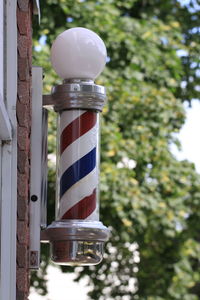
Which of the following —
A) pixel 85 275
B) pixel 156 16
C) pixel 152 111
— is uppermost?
pixel 156 16

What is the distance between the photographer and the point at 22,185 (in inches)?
147

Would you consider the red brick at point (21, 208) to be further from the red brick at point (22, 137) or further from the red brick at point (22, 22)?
the red brick at point (22, 22)

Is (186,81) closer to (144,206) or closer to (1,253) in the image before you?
(144,206)

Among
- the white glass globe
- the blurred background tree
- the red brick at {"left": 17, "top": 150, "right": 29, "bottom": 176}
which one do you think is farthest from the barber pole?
the blurred background tree

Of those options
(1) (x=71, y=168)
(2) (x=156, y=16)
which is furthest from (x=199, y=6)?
(1) (x=71, y=168)

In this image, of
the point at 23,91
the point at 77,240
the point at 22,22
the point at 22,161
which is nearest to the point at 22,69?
the point at 23,91

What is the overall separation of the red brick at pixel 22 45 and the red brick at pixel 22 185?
1.39ft

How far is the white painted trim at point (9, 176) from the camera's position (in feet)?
11.8

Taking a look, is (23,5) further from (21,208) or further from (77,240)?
(77,240)

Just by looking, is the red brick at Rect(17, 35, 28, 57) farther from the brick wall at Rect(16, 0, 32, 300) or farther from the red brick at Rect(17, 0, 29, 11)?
the red brick at Rect(17, 0, 29, 11)

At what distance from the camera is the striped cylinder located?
3.69m

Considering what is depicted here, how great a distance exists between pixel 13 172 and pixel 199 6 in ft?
31.1

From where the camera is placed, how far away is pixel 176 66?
1191 centimetres

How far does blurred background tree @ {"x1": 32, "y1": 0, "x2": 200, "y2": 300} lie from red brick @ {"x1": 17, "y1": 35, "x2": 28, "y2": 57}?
21.4 feet
